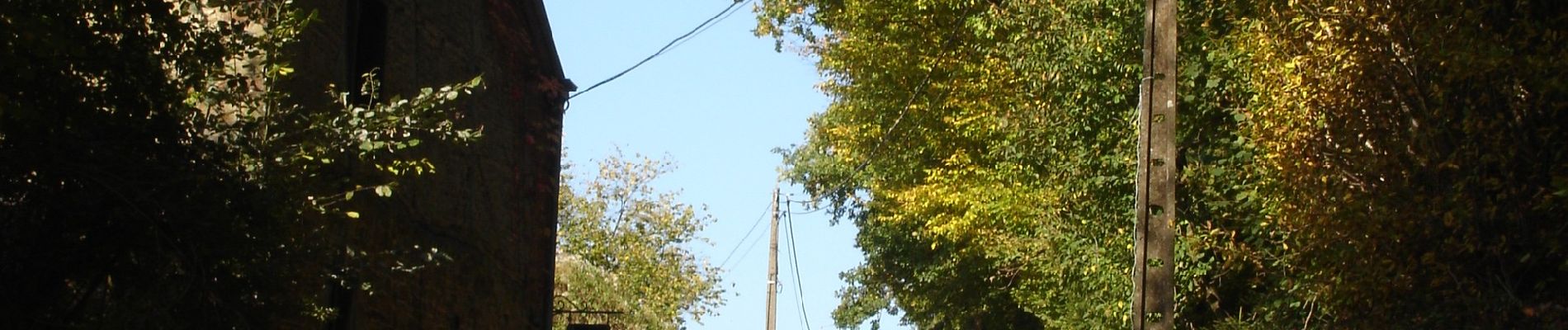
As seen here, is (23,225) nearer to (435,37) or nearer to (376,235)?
(376,235)

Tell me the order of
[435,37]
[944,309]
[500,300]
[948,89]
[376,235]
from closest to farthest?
1. [376,235]
2. [435,37]
3. [500,300]
4. [948,89]
5. [944,309]

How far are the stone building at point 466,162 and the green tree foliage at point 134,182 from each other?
3.47 meters

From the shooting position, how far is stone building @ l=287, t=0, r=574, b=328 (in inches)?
566

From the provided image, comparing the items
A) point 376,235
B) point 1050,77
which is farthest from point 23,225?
point 1050,77

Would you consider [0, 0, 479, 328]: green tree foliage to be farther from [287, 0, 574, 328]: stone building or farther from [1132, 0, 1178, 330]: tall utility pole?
[1132, 0, 1178, 330]: tall utility pole

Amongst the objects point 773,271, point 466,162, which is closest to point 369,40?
point 466,162

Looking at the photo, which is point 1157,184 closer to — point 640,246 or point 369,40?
point 369,40

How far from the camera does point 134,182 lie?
8211 millimetres

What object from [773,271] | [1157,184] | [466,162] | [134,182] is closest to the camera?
[134,182]

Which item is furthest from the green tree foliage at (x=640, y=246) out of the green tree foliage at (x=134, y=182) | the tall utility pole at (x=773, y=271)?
the green tree foliage at (x=134, y=182)

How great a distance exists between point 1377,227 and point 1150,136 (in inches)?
126

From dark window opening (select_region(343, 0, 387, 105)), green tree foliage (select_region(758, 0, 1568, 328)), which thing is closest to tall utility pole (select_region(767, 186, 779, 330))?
green tree foliage (select_region(758, 0, 1568, 328))

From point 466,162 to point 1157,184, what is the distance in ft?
24.6

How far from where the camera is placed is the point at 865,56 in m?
27.2
